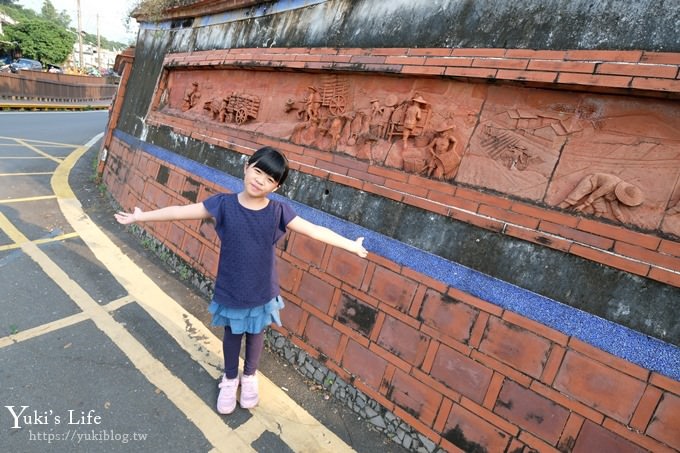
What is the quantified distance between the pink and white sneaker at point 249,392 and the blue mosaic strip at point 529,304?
49.2 inches

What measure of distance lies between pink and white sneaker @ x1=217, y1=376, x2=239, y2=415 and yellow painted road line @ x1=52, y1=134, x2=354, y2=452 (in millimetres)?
155

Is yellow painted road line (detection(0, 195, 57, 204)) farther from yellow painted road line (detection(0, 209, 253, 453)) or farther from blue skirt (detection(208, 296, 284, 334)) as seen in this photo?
blue skirt (detection(208, 296, 284, 334))

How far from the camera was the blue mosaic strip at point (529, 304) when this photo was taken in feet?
6.17

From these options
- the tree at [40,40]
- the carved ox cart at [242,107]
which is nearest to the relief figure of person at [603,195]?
the carved ox cart at [242,107]

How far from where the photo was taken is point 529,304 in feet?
7.23

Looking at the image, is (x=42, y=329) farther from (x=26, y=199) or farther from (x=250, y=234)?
(x=26, y=199)

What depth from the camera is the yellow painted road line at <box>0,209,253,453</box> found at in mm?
2410

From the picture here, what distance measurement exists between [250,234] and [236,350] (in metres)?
0.88

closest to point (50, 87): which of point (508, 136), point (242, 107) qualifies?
point (242, 107)

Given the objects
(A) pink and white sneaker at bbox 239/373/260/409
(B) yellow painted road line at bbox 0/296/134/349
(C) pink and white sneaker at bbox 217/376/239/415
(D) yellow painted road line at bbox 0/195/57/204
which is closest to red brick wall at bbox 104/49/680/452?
(A) pink and white sneaker at bbox 239/373/260/409

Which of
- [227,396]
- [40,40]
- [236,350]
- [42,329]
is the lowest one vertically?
[42,329]

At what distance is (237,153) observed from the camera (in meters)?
3.98

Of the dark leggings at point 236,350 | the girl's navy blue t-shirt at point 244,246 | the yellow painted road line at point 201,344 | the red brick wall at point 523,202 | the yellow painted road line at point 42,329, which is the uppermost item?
the red brick wall at point 523,202

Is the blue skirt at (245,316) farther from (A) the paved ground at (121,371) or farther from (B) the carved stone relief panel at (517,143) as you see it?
(B) the carved stone relief panel at (517,143)
